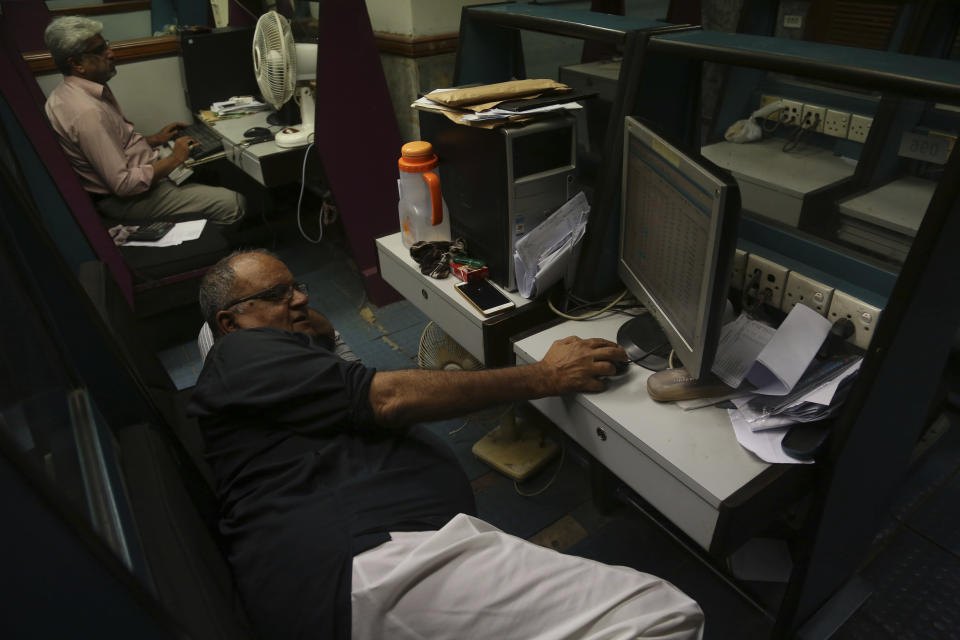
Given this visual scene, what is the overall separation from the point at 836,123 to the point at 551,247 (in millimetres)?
1205

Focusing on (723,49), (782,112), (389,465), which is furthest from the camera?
(782,112)

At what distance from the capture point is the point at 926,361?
1076 mm

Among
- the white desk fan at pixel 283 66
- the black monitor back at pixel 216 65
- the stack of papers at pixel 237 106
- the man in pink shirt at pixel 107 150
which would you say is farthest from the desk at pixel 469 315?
the black monitor back at pixel 216 65

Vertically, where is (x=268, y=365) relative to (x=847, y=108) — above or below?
below

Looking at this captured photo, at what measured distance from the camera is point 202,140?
3189mm

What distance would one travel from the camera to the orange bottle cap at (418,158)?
5.52 feet

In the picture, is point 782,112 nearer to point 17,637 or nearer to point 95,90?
point 17,637

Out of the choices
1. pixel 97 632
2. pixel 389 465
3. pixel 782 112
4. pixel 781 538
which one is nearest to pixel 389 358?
pixel 389 465

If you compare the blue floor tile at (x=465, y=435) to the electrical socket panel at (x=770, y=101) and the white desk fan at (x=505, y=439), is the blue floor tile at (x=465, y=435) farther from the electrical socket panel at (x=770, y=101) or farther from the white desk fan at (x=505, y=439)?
the electrical socket panel at (x=770, y=101)

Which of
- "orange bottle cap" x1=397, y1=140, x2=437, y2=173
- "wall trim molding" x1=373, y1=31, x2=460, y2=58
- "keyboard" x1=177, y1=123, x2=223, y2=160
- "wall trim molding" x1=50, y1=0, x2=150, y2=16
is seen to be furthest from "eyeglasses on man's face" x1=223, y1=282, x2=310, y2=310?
"wall trim molding" x1=50, y1=0, x2=150, y2=16

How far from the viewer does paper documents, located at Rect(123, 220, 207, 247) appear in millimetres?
2670

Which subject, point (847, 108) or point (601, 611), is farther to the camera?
point (847, 108)

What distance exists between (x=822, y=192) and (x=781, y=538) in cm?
103

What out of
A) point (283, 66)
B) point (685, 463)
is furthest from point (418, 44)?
point (685, 463)
